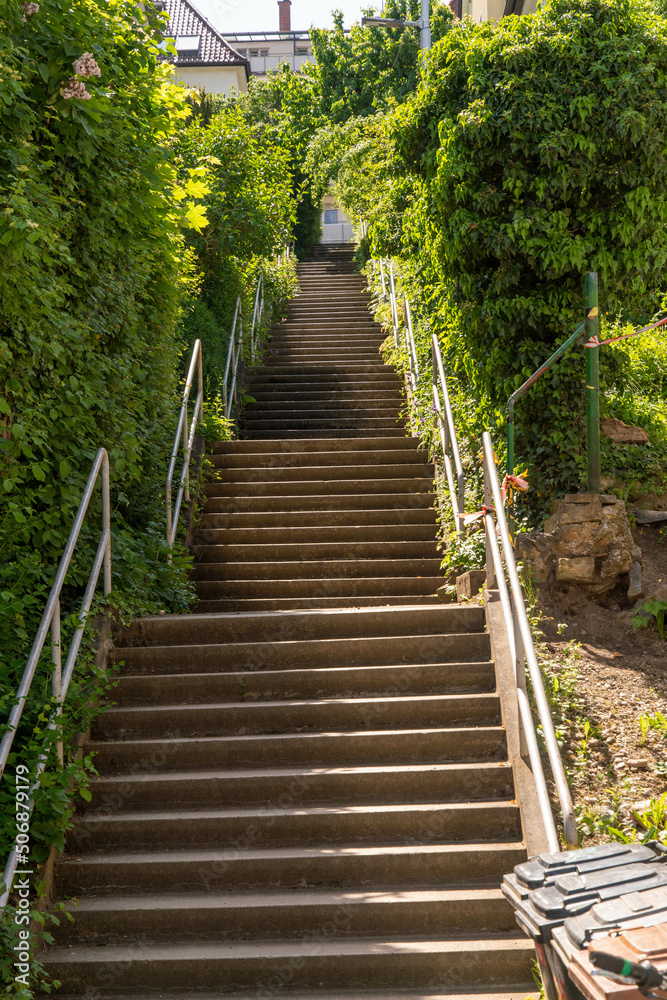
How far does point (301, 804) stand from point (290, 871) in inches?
15.4

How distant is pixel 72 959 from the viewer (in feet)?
10.9

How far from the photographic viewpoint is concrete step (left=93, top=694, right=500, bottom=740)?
436 cm

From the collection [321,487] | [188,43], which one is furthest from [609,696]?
[188,43]

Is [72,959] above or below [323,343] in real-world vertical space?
below

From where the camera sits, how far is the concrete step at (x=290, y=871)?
365cm

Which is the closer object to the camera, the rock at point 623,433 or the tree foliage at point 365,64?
the rock at point 623,433

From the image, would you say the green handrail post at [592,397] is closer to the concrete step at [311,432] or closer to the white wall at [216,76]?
the concrete step at [311,432]

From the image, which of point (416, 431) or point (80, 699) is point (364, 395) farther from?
point (80, 699)

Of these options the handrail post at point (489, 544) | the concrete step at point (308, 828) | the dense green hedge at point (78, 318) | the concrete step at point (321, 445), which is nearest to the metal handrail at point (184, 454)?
the dense green hedge at point (78, 318)

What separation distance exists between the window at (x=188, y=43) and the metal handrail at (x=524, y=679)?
26154 mm

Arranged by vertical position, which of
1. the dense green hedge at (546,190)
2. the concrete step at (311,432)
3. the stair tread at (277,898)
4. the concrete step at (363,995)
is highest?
the dense green hedge at (546,190)

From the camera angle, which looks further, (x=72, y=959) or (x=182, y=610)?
(x=182, y=610)

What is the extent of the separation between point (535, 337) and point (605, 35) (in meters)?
2.20

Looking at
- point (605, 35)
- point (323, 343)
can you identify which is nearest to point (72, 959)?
point (605, 35)
